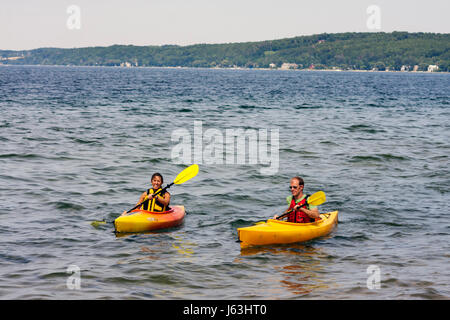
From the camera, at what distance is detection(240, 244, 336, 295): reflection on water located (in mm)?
7312

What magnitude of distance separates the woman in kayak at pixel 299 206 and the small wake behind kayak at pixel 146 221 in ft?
6.89

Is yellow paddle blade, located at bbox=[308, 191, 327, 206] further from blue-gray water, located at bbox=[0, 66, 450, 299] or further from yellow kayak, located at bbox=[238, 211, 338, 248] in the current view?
blue-gray water, located at bbox=[0, 66, 450, 299]

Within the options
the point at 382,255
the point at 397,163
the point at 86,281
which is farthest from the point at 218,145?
the point at 86,281

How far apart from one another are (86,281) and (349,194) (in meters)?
Answer: 8.35

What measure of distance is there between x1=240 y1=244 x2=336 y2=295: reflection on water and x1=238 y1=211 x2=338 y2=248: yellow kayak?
0.40 ft

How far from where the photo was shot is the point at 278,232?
920 cm

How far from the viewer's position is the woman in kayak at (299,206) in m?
9.48

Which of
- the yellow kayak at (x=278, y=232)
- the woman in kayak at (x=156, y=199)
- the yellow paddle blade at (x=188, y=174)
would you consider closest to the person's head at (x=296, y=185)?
the yellow kayak at (x=278, y=232)

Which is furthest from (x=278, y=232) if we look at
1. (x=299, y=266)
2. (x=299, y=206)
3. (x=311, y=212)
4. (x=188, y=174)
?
(x=188, y=174)

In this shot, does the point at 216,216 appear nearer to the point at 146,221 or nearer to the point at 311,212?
the point at 146,221

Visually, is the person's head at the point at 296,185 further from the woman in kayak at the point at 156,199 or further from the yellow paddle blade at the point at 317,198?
the woman in kayak at the point at 156,199

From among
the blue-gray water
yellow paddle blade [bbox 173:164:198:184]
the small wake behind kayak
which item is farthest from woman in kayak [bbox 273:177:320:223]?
yellow paddle blade [bbox 173:164:198:184]
